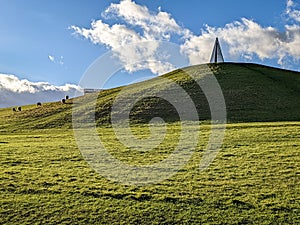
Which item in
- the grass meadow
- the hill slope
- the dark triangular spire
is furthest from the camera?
the dark triangular spire

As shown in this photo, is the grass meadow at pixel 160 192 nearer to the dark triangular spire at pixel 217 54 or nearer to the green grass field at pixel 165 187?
the green grass field at pixel 165 187

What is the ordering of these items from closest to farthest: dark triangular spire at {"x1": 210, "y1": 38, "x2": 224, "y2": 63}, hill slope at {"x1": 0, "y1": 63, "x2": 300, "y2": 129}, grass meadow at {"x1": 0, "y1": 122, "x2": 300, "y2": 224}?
grass meadow at {"x1": 0, "y1": 122, "x2": 300, "y2": 224}, hill slope at {"x1": 0, "y1": 63, "x2": 300, "y2": 129}, dark triangular spire at {"x1": 210, "y1": 38, "x2": 224, "y2": 63}

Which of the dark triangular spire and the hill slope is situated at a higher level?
the dark triangular spire

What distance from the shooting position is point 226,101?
5775cm

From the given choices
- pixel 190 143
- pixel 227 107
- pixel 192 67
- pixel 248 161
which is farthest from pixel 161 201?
pixel 192 67

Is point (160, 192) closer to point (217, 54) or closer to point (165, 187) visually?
point (165, 187)

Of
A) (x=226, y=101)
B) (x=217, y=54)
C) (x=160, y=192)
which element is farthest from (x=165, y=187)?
(x=217, y=54)

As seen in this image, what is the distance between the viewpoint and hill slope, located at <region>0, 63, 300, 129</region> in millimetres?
49659

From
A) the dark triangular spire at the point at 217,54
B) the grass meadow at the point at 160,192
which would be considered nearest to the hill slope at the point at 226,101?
the dark triangular spire at the point at 217,54

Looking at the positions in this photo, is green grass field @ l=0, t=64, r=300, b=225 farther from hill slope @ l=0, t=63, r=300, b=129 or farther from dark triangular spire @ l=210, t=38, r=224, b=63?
dark triangular spire @ l=210, t=38, r=224, b=63

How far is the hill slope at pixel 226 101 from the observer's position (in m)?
49.7

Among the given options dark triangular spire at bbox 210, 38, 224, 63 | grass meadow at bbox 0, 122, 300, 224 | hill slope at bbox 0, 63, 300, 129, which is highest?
dark triangular spire at bbox 210, 38, 224, 63

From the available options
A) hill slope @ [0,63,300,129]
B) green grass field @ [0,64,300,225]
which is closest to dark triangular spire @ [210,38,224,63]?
hill slope @ [0,63,300,129]

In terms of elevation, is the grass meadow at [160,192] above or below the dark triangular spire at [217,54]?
below
